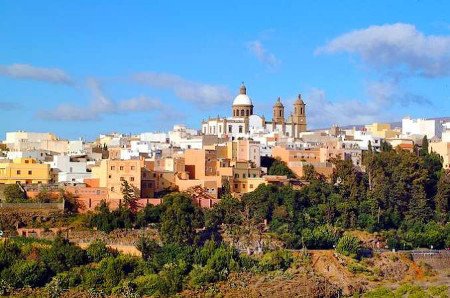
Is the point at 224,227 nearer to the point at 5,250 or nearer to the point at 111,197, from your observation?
the point at 111,197

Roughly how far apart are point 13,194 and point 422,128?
25267 mm

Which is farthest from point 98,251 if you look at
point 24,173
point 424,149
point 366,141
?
point 366,141

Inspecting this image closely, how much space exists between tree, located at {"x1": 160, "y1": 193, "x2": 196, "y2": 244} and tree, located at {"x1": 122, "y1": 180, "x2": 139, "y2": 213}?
176cm

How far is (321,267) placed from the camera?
113 ft

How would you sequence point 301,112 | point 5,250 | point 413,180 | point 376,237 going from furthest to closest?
point 301,112
point 413,180
point 376,237
point 5,250

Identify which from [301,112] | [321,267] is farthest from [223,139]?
[321,267]

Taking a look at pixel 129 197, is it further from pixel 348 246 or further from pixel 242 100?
pixel 242 100

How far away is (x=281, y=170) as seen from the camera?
41938 millimetres

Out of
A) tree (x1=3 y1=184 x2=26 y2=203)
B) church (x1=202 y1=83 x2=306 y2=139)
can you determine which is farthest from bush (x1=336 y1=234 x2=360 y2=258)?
church (x1=202 y1=83 x2=306 y2=139)

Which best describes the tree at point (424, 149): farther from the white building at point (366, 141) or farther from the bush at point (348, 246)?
the bush at point (348, 246)

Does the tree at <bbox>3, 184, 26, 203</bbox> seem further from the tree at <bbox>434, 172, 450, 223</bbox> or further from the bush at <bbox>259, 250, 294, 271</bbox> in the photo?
the tree at <bbox>434, 172, 450, 223</bbox>

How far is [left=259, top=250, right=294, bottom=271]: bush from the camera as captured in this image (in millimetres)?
33406

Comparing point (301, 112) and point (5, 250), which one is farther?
point (301, 112)

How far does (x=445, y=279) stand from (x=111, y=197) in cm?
1169
